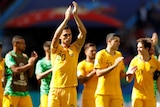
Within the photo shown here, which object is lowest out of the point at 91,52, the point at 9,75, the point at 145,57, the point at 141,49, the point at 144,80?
the point at 144,80

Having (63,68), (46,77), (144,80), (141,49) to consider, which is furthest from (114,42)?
(46,77)

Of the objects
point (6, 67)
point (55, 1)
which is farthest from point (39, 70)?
point (55, 1)

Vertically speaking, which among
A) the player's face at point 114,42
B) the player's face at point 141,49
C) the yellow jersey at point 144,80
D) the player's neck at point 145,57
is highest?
the player's face at point 114,42

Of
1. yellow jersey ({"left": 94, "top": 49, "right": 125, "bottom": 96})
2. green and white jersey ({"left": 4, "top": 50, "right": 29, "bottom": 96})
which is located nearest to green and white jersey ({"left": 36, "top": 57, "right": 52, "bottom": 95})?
green and white jersey ({"left": 4, "top": 50, "right": 29, "bottom": 96})

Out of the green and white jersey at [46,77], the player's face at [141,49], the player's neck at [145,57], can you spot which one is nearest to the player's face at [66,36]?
the player's face at [141,49]

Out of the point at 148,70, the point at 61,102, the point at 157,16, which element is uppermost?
the point at 157,16

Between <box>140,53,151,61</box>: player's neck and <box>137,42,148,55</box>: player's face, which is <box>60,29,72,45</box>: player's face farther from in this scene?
<box>140,53,151,61</box>: player's neck

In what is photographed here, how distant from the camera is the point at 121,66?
10430 millimetres

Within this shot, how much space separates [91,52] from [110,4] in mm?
11363

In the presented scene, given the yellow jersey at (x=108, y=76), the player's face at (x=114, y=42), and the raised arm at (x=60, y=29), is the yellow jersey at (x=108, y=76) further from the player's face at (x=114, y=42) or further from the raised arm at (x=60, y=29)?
the raised arm at (x=60, y=29)

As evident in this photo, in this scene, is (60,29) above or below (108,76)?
above

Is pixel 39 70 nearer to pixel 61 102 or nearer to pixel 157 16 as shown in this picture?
pixel 61 102

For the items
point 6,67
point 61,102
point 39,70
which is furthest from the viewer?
point 39,70

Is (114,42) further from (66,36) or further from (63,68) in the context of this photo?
(63,68)
